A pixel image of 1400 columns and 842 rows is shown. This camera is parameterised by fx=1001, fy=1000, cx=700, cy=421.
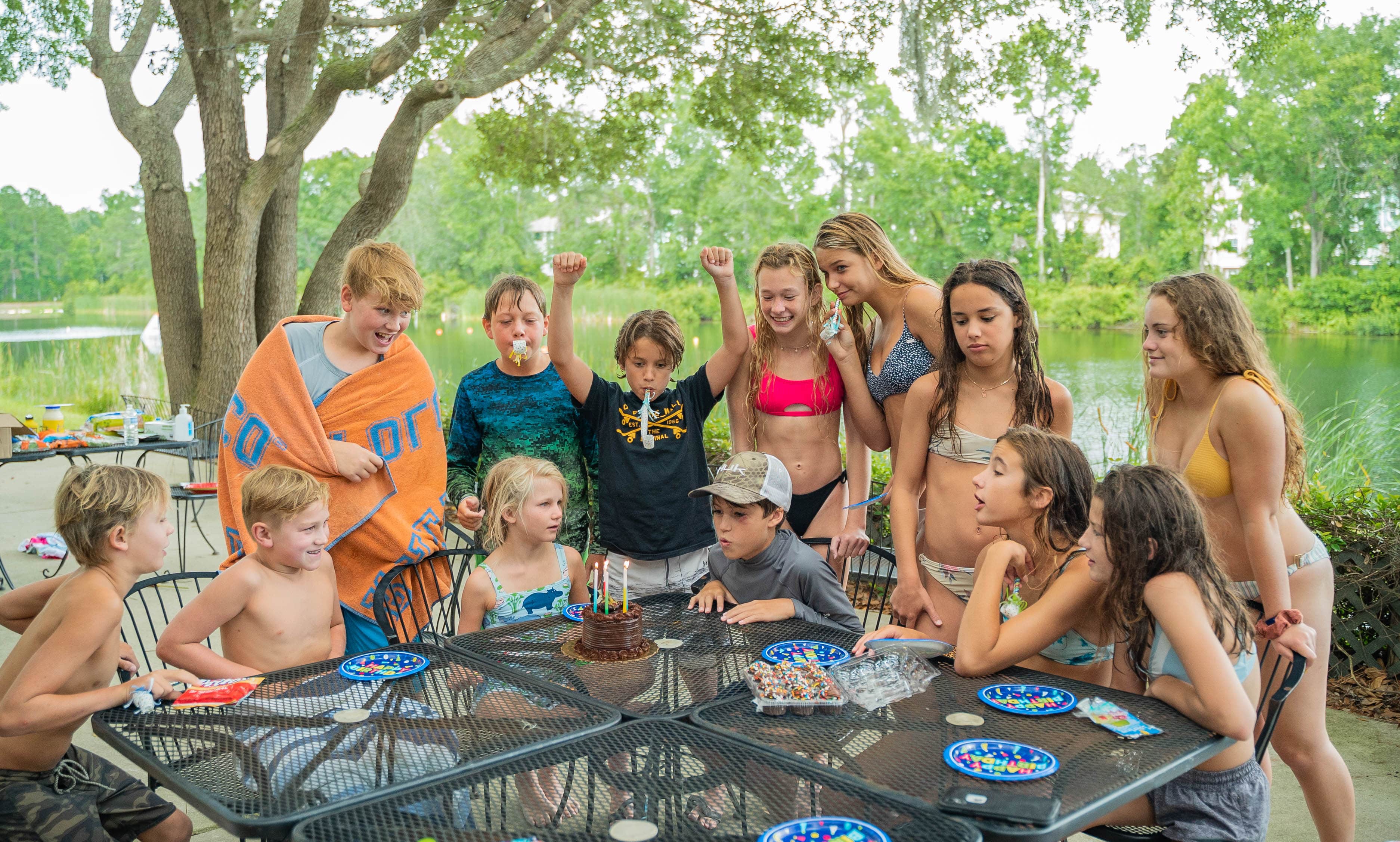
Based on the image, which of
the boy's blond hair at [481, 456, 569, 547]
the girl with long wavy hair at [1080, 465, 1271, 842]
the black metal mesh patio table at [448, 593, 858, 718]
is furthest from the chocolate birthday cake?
the girl with long wavy hair at [1080, 465, 1271, 842]

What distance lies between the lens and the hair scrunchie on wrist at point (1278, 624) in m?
2.06

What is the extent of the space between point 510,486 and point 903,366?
3.78 feet

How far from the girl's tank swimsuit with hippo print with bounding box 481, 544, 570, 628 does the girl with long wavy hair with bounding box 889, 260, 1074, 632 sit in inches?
34.9

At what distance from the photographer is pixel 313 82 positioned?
10.1 meters

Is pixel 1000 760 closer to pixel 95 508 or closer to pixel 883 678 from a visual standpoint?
pixel 883 678

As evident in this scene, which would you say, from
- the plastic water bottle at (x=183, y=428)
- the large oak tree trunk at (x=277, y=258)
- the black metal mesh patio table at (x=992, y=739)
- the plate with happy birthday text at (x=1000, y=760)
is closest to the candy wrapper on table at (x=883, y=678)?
the black metal mesh patio table at (x=992, y=739)

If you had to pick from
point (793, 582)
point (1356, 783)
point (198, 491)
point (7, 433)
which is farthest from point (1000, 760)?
point (7, 433)

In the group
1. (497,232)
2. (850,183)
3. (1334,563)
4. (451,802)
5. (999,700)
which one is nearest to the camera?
Answer: (451,802)

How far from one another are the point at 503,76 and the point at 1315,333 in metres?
8.62

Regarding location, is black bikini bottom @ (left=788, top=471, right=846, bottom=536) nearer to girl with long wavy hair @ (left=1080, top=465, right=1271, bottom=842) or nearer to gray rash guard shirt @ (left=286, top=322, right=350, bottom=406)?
girl with long wavy hair @ (left=1080, top=465, right=1271, bottom=842)

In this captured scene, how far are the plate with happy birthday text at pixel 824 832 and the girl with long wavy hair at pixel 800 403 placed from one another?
1.54 metres

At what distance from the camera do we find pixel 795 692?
1811mm

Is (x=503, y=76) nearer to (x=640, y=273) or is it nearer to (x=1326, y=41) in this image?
(x=1326, y=41)

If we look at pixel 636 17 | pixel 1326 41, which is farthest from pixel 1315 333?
pixel 636 17
